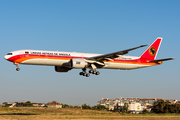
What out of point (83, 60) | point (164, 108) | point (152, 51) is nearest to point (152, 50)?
point (152, 51)

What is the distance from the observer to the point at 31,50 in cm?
4597

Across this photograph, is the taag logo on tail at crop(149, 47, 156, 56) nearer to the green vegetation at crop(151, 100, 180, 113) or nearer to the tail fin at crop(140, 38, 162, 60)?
the tail fin at crop(140, 38, 162, 60)

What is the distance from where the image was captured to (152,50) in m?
58.7

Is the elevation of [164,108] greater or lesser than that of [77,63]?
lesser

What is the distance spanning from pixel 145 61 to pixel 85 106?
209 ft

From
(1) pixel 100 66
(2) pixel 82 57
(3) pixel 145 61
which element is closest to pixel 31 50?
(2) pixel 82 57

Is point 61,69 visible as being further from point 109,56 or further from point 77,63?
point 109,56

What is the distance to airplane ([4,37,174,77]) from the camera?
4503 cm

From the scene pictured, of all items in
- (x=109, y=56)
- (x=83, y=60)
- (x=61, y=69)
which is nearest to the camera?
(x=83, y=60)

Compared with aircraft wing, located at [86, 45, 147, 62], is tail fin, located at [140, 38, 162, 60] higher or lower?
higher

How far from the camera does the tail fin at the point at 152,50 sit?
57125 millimetres

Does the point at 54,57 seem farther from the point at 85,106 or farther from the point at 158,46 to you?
the point at 85,106

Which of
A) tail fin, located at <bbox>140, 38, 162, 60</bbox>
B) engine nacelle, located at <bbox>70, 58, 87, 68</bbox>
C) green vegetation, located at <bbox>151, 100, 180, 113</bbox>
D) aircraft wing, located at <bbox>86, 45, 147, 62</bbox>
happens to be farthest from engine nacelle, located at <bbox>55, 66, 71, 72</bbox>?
green vegetation, located at <bbox>151, 100, 180, 113</bbox>

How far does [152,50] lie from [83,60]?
1965cm
